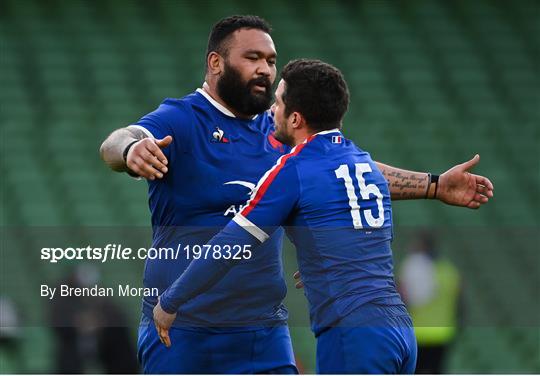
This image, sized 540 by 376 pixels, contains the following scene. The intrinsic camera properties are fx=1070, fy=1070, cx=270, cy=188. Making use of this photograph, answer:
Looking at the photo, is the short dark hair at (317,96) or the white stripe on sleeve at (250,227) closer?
the white stripe on sleeve at (250,227)

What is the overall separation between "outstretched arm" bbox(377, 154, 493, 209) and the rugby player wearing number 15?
0.64 metres

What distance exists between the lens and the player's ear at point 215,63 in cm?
458

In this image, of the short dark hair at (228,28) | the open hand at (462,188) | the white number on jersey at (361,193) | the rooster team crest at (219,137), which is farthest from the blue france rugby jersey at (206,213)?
the open hand at (462,188)

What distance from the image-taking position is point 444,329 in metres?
8.43

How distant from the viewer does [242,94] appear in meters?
4.48

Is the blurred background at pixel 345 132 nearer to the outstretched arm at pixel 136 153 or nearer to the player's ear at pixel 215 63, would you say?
the player's ear at pixel 215 63

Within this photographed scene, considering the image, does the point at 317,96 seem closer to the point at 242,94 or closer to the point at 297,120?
the point at 297,120

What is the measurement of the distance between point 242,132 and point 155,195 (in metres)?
0.45

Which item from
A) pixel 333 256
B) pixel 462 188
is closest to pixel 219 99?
pixel 333 256

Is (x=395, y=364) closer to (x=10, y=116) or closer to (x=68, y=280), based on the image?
(x=68, y=280)

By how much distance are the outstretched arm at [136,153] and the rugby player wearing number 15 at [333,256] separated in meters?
0.35

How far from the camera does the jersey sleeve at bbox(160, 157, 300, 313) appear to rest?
153 inches

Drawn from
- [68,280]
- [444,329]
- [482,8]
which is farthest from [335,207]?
[482,8]

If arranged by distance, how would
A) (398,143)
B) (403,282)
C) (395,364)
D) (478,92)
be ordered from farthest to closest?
(478,92)
(398,143)
(403,282)
(395,364)
